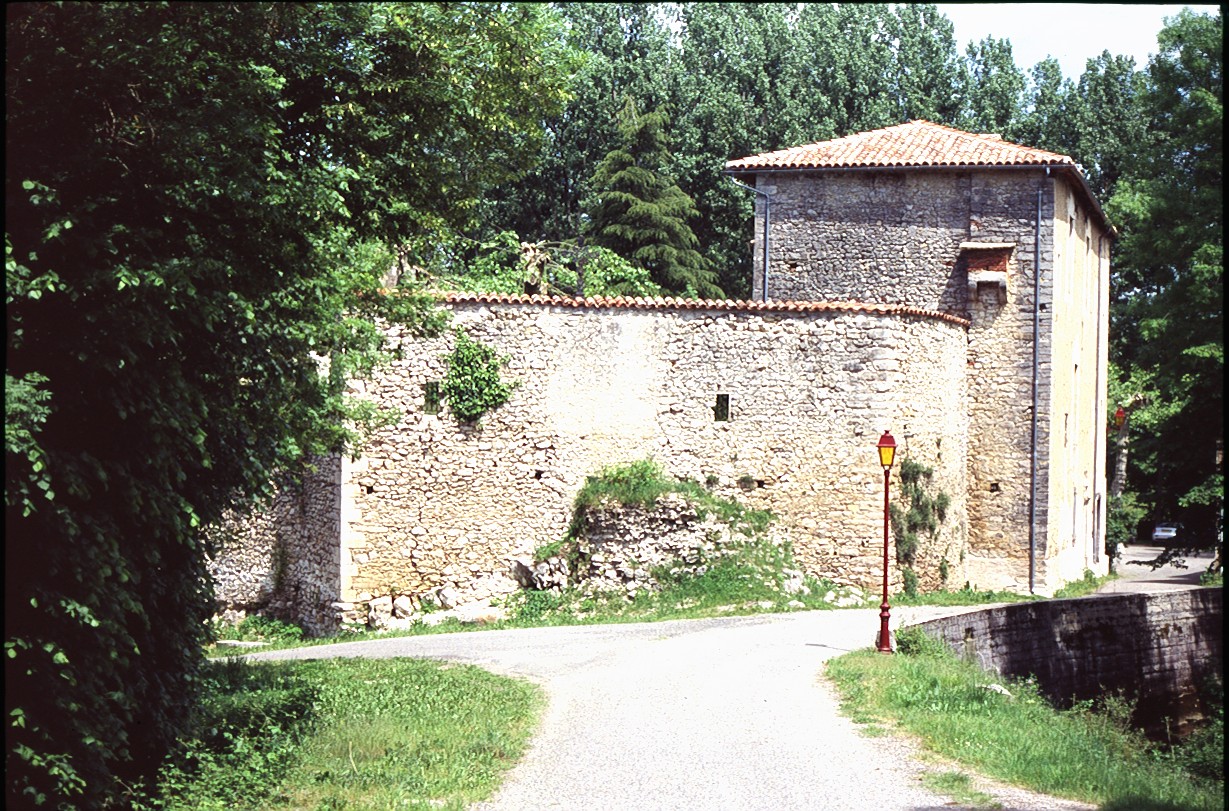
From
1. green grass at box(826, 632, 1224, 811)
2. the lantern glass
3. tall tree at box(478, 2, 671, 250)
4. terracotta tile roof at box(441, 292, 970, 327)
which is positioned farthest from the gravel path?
tall tree at box(478, 2, 671, 250)

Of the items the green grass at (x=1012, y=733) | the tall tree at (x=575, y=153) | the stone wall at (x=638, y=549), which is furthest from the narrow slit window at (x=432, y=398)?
the tall tree at (x=575, y=153)

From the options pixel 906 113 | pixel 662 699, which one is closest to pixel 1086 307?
pixel 906 113

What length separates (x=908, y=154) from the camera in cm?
2747

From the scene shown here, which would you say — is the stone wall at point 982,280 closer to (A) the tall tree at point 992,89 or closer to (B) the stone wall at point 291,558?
(B) the stone wall at point 291,558

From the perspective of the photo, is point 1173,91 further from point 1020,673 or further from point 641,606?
point 641,606

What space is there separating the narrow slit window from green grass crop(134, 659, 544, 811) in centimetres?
851

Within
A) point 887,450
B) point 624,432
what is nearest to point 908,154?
point 624,432

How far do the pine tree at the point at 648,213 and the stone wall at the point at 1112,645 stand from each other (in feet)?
60.2

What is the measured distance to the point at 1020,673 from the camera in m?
20.2

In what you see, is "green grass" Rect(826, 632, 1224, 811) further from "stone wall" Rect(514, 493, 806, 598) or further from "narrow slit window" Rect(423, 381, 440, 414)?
"narrow slit window" Rect(423, 381, 440, 414)

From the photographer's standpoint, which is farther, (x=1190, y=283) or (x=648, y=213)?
(x=648, y=213)

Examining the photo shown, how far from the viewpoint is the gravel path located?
10.1 meters

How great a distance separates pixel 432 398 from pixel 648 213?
17.3 meters

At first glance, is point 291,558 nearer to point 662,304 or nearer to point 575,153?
point 662,304
